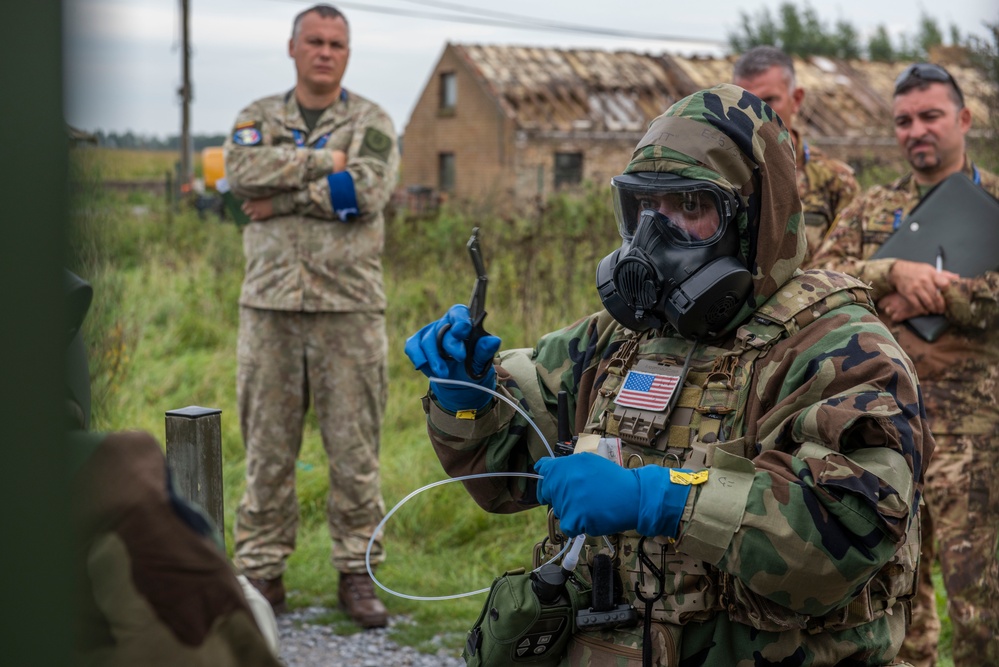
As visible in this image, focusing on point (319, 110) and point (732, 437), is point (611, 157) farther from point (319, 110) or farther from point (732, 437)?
point (732, 437)

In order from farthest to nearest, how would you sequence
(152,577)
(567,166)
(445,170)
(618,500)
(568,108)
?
(445,170)
(568,108)
(567,166)
(618,500)
(152,577)

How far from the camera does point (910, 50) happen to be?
4666 cm

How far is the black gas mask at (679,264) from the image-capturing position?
7.52 feet

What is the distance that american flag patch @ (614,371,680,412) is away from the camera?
229cm

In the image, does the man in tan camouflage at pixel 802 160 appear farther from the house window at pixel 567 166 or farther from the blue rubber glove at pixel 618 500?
the house window at pixel 567 166

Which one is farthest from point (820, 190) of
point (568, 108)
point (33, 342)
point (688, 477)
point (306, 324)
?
point (568, 108)

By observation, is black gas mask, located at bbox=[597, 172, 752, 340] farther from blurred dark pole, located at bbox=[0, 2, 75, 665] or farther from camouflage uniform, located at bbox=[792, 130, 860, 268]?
Answer: camouflage uniform, located at bbox=[792, 130, 860, 268]

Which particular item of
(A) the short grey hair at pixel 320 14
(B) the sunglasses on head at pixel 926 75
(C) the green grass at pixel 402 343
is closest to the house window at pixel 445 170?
(C) the green grass at pixel 402 343

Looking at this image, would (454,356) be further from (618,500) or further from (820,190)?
(820,190)

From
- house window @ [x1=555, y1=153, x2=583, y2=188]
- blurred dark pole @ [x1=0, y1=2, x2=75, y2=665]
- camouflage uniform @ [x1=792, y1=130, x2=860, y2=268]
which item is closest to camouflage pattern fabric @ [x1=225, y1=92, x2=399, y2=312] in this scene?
camouflage uniform @ [x1=792, y1=130, x2=860, y2=268]

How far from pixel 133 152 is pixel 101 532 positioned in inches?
14.0

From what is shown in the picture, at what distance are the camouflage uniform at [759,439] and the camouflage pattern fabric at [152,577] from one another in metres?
1.08

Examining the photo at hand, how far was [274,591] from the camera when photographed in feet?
15.8

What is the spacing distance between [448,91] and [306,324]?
1046 inches
